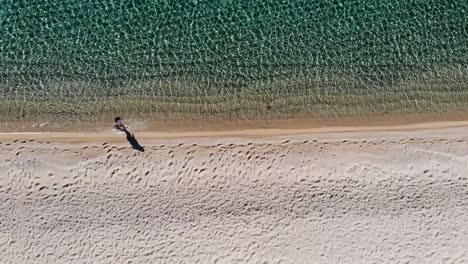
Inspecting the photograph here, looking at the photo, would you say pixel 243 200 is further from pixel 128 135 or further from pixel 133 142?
pixel 128 135

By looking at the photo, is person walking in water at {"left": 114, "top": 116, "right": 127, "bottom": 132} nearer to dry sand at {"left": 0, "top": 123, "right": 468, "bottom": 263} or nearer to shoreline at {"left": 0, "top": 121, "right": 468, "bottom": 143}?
shoreline at {"left": 0, "top": 121, "right": 468, "bottom": 143}

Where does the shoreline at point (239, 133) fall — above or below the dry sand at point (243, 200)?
above

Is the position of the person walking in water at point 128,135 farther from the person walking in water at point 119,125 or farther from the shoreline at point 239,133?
the shoreline at point 239,133

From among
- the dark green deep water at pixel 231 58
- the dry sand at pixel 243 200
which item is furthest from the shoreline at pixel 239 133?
the dark green deep water at pixel 231 58

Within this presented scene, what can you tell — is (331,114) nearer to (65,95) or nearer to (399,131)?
(399,131)

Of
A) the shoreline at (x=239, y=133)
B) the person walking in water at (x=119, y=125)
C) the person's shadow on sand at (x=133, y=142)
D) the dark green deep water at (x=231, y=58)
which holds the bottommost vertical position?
the person's shadow on sand at (x=133, y=142)

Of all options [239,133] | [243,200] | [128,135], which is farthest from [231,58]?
[243,200]

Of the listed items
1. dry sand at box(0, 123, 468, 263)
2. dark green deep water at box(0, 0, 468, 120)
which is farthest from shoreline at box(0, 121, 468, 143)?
dark green deep water at box(0, 0, 468, 120)
